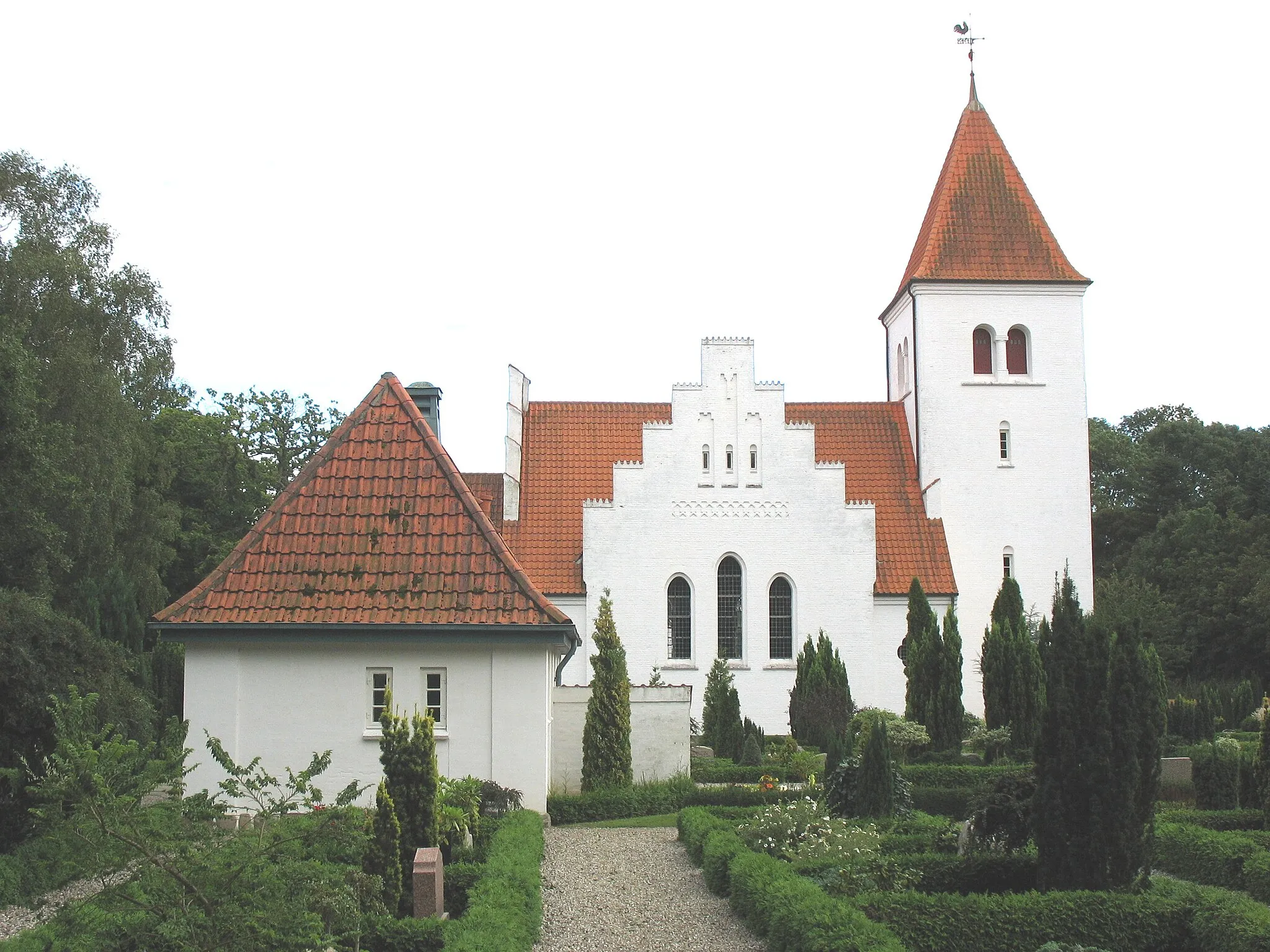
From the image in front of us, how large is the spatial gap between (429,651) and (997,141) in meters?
27.7

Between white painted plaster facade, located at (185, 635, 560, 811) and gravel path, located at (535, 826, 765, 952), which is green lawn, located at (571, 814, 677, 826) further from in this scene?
white painted plaster facade, located at (185, 635, 560, 811)

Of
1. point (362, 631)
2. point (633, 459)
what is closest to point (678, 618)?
point (633, 459)

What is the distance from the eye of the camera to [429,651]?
57.4ft

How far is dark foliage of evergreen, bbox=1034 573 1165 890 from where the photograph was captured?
1192 cm

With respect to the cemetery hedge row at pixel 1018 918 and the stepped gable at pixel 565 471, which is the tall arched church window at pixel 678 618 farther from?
the cemetery hedge row at pixel 1018 918

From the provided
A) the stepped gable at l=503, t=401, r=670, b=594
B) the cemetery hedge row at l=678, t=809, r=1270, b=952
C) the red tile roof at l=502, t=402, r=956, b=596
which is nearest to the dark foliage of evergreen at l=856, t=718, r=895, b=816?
the cemetery hedge row at l=678, t=809, r=1270, b=952

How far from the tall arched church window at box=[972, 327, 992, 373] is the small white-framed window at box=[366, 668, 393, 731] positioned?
930 inches

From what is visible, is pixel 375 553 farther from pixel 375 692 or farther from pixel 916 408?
pixel 916 408

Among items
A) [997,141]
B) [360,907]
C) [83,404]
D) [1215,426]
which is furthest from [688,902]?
[1215,426]

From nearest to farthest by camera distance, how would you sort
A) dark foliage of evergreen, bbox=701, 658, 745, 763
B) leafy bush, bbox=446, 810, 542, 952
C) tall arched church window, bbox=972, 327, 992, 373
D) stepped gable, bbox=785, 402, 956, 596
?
1. leafy bush, bbox=446, 810, 542, 952
2. dark foliage of evergreen, bbox=701, 658, 745, 763
3. stepped gable, bbox=785, 402, 956, 596
4. tall arched church window, bbox=972, 327, 992, 373

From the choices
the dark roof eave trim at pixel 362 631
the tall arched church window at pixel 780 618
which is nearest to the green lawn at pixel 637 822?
the dark roof eave trim at pixel 362 631

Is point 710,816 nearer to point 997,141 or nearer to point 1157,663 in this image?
point 1157,663

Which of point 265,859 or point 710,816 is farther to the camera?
point 710,816

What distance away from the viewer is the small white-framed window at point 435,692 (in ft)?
57.4
